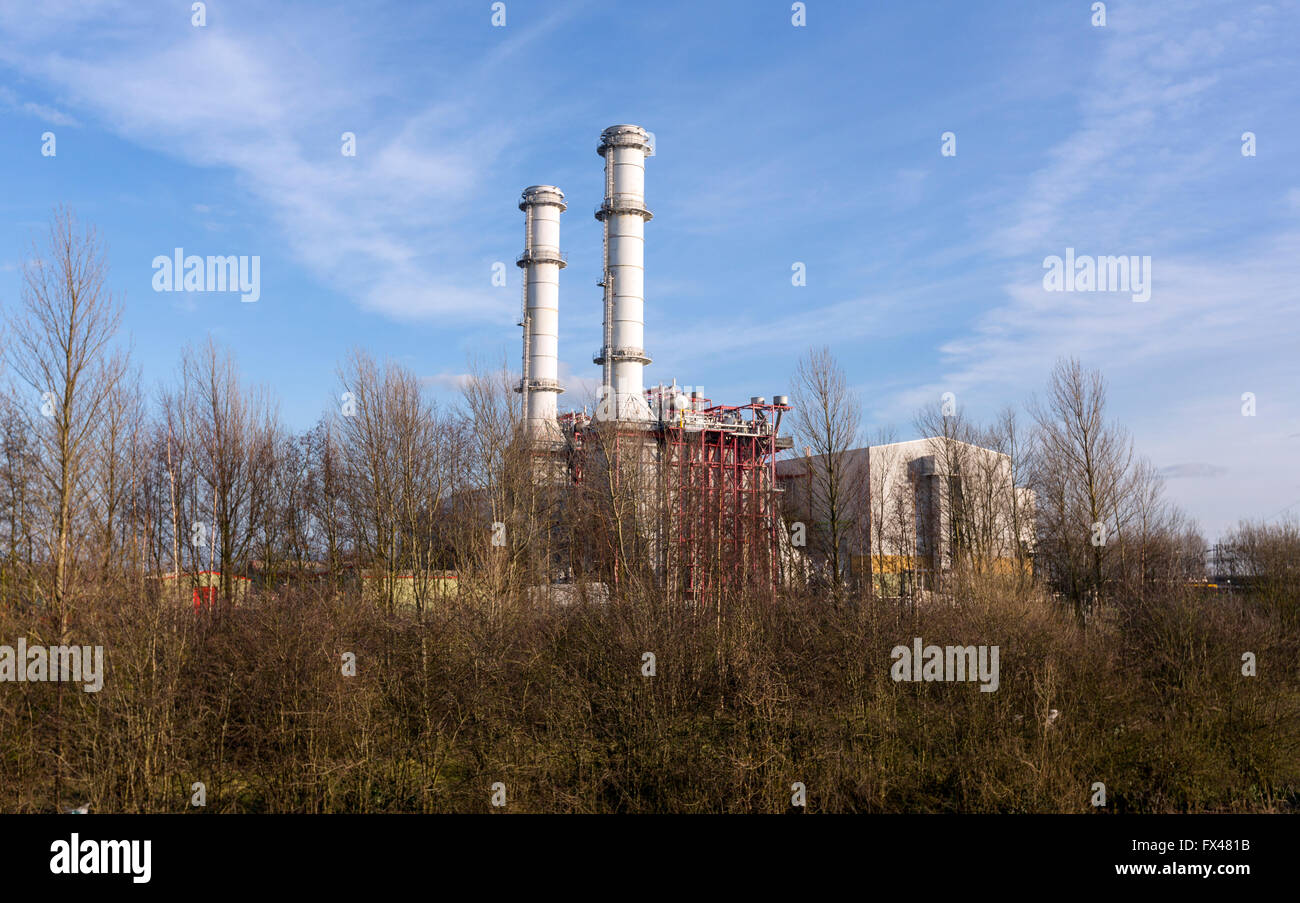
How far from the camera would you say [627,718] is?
13.9 m

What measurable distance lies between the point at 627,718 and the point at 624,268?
90.6ft

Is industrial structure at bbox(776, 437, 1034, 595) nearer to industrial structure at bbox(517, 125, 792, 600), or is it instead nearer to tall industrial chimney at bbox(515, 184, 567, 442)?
industrial structure at bbox(517, 125, 792, 600)

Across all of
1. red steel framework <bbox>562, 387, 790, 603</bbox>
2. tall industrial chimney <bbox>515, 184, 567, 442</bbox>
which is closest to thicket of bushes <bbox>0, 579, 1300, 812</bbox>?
red steel framework <bbox>562, 387, 790, 603</bbox>

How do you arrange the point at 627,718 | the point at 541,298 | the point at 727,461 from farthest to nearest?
the point at 541,298 → the point at 727,461 → the point at 627,718

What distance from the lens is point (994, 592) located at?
18469mm

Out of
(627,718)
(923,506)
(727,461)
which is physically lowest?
(627,718)

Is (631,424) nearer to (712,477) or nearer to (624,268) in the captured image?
(712,477)

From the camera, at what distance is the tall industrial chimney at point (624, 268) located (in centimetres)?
3816

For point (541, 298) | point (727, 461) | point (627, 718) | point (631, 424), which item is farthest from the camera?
point (541, 298)

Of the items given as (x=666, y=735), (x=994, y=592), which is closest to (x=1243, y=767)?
(x=994, y=592)

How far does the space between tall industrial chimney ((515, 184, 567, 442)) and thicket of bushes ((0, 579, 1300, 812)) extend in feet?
88.3

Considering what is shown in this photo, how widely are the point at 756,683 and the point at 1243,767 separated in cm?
827

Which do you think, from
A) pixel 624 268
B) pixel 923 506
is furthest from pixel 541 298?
pixel 923 506
